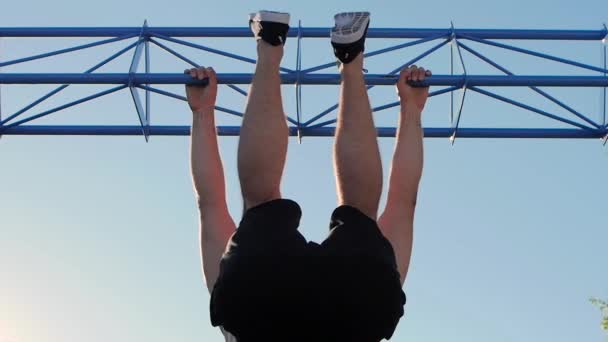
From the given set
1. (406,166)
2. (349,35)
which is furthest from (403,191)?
(349,35)

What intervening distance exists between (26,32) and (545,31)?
3.15 metres

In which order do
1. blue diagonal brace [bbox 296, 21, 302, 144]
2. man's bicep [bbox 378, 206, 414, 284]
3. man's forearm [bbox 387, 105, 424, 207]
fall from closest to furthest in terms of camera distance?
man's bicep [bbox 378, 206, 414, 284] < man's forearm [bbox 387, 105, 424, 207] < blue diagonal brace [bbox 296, 21, 302, 144]

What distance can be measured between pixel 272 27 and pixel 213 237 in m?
0.86

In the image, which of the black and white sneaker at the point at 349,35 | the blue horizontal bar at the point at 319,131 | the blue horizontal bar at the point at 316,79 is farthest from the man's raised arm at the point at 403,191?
the blue horizontal bar at the point at 319,131

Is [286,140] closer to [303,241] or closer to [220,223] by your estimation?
[303,241]

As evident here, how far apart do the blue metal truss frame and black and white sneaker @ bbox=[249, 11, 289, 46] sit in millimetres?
1776

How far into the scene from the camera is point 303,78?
6484mm

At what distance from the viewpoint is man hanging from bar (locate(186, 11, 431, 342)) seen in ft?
12.2

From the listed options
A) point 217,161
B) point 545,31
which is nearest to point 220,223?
point 217,161

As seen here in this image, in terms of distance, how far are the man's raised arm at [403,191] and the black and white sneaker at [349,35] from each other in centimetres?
54

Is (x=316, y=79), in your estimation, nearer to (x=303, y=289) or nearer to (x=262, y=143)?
(x=262, y=143)

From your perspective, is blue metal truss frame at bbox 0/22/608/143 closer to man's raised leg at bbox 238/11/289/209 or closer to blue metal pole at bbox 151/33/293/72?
blue metal pole at bbox 151/33/293/72

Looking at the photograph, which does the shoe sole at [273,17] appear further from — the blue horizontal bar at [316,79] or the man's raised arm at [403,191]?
the blue horizontal bar at [316,79]

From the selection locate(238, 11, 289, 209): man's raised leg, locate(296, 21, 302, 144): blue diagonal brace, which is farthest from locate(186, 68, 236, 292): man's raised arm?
locate(296, 21, 302, 144): blue diagonal brace
